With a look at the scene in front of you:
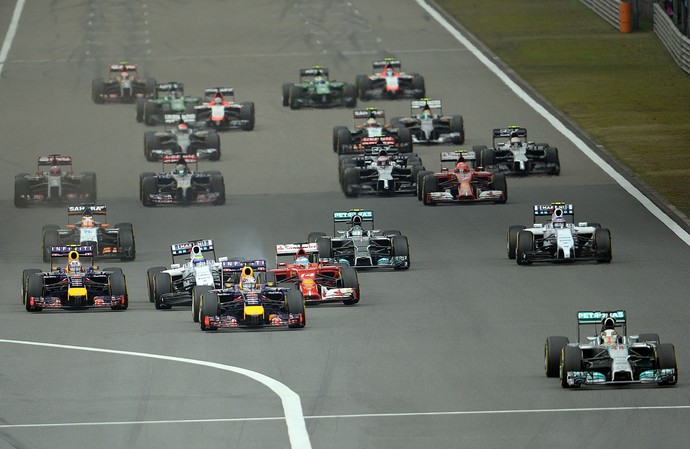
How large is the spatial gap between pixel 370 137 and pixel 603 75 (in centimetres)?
1982

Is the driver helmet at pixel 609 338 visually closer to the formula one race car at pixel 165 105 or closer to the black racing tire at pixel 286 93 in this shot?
the formula one race car at pixel 165 105

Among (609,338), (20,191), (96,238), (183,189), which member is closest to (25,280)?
(96,238)

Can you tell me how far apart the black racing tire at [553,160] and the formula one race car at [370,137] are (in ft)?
16.4

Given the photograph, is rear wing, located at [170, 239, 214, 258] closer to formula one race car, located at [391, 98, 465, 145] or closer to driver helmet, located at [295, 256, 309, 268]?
driver helmet, located at [295, 256, 309, 268]

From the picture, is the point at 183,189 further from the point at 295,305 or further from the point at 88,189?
the point at 295,305

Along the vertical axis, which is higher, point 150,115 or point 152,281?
point 150,115

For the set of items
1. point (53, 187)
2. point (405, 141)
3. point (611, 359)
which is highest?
point (405, 141)

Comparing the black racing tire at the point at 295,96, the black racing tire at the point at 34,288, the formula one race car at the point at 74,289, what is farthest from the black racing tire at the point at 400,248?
the black racing tire at the point at 295,96

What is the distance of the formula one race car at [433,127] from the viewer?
6259cm

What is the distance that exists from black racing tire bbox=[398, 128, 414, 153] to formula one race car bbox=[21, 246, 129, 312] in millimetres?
22800

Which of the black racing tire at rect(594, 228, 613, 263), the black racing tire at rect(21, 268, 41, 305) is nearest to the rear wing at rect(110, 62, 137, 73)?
the black racing tire at rect(594, 228, 613, 263)

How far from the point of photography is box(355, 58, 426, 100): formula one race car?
71.2 meters

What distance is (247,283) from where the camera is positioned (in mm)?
36281

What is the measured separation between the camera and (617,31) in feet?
287
